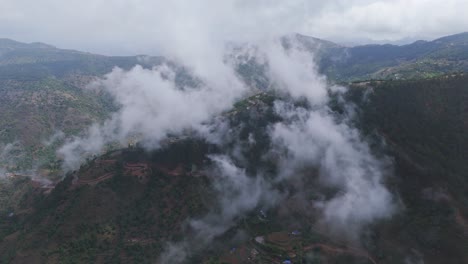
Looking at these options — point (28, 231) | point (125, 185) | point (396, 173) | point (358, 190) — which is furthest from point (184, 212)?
point (396, 173)

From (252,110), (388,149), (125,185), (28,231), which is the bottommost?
(28,231)

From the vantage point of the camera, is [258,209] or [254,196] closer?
[258,209]

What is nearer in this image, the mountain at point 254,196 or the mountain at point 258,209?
the mountain at point 258,209

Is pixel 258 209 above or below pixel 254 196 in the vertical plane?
below

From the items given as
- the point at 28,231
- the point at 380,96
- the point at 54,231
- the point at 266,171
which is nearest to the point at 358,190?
the point at 266,171

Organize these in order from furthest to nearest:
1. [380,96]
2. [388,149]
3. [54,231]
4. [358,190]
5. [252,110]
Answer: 1. [252,110]
2. [380,96]
3. [388,149]
4. [358,190]
5. [54,231]

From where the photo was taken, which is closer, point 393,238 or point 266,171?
point 393,238

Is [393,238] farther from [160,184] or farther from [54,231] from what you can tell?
[54,231]

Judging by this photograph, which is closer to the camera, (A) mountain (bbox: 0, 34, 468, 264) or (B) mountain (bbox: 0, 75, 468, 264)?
(B) mountain (bbox: 0, 75, 468, 264)

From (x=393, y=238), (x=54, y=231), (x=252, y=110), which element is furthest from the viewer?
(x=252, y=110)

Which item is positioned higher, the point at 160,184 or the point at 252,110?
the point at 252,110
